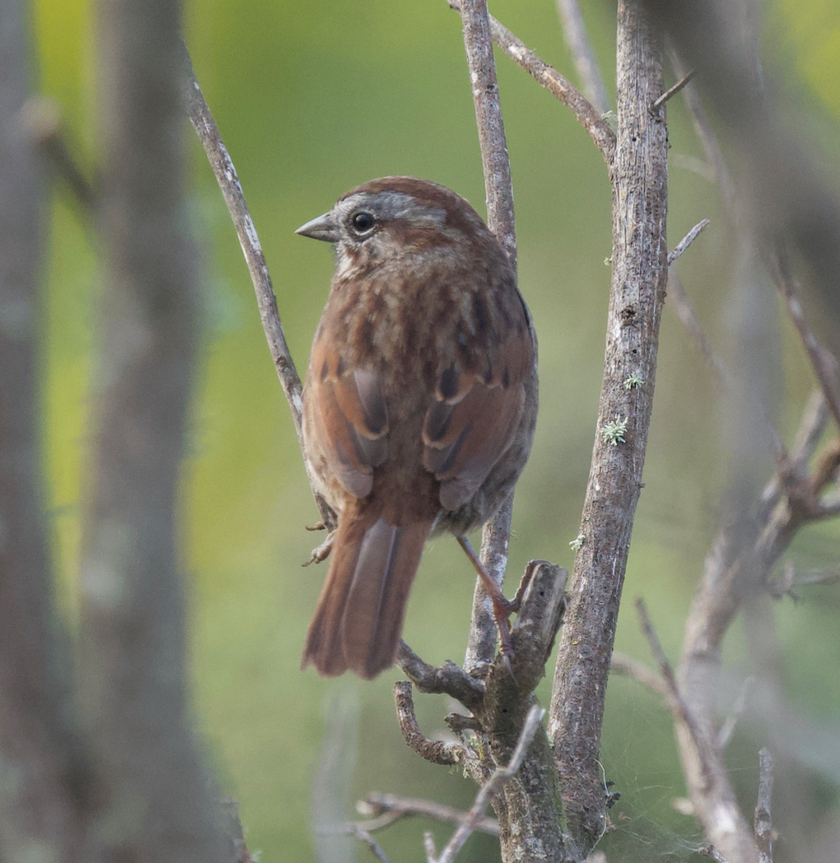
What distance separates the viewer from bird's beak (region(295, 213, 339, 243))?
12.1 feet

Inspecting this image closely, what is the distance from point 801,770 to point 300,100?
406 centimetres

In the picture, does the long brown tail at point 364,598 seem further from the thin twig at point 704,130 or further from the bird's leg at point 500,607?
the thin twig at point 704,130

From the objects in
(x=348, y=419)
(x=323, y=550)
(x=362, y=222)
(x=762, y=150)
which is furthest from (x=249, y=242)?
(x=762, y=150)

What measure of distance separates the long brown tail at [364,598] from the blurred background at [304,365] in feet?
2.91

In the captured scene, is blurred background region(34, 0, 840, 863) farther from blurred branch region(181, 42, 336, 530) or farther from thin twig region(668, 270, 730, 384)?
blurred branch region(181, 42, 336, 530)

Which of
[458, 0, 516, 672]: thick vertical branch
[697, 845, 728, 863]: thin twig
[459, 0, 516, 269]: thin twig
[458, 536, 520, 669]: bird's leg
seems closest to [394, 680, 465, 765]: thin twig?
[458, 536, 520, 669]: bird's leg

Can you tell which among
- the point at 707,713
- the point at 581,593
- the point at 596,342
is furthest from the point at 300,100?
the point at 707,713

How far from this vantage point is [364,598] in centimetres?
260

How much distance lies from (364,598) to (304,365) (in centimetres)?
223

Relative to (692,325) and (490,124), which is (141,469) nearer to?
(692,325)

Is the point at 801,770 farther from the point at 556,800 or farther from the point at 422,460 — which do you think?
the point at 422,460

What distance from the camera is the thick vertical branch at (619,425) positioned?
2549 millimetres

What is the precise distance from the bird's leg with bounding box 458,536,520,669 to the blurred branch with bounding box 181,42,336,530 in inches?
21.6

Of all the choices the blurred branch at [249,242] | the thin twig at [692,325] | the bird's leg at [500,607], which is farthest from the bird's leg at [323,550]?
the thin twig at [692,325]
